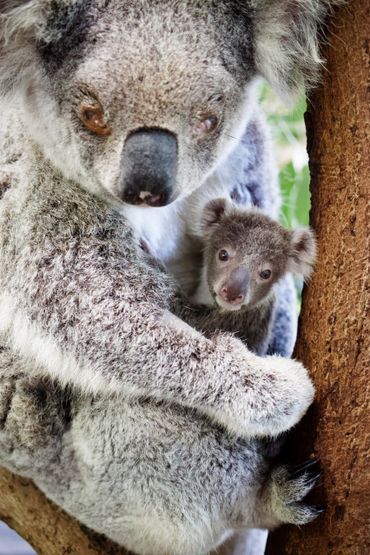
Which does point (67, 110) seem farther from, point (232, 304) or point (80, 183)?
point (232, 304)

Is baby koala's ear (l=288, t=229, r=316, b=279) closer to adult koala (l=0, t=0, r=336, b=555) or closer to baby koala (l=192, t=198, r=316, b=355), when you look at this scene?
baby koala (l=192, t=198, r=316, b=355)

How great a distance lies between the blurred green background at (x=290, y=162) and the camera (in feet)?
13.9

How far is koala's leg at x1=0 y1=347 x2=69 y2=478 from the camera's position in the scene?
3.20 meters

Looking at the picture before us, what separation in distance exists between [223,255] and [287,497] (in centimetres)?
104

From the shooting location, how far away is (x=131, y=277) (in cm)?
306

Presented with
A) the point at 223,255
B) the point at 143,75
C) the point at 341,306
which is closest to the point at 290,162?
the point at 223,255

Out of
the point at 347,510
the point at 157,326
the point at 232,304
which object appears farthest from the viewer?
the point at 232,304

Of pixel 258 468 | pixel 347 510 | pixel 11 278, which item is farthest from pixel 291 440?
pixel 11 278

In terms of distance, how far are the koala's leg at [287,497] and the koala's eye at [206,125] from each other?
1230mm

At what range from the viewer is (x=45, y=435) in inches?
127

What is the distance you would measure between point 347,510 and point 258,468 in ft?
1.42

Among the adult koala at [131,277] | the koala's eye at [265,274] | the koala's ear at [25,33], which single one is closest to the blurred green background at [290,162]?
the koala's eye at [265,274]

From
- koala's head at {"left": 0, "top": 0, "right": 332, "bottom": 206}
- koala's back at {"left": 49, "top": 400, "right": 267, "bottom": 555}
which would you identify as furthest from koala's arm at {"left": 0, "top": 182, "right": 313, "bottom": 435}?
koala's head at {"left": 0, "top": 0, "right": 332, "bottom": 206}

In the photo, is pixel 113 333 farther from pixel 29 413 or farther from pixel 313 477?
pixel 313 477
